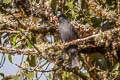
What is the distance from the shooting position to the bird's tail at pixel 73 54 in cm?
272

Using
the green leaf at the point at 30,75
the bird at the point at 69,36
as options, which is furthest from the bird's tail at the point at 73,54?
the green leaf at the point at 30,75

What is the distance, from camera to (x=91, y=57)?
2766 millimetres

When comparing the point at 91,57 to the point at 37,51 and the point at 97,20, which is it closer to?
the point at 97,20

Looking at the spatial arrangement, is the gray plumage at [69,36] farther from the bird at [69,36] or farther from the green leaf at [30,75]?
the green leaf at [30,75]

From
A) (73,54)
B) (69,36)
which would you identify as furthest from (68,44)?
(69,36)

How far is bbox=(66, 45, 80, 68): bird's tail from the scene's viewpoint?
2723 mm

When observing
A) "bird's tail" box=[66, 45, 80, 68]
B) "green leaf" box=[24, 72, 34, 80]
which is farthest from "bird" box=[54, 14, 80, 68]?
"green leaf" box=[24, 72, 34, 80]

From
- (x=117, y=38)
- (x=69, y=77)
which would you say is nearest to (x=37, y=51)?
(x=117, y=38)

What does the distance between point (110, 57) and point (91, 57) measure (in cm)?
17

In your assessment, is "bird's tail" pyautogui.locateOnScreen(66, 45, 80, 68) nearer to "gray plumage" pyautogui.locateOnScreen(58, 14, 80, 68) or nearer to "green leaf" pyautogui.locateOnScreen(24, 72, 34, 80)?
"gray plumage" pyautogui.locateOnScreen(58, 14, 80, 68)

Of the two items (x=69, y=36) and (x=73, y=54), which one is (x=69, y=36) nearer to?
(x=69, y=36)

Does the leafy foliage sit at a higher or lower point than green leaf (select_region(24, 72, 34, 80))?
higher

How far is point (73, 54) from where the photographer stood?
2.87 meters

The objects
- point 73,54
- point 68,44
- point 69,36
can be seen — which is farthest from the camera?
point 69,36
